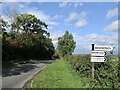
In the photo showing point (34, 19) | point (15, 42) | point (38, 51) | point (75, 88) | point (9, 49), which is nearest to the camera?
point (75, 88)

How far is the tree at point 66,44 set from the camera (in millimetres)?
99000

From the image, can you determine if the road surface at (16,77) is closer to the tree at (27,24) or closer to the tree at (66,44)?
the tree at (27,24)

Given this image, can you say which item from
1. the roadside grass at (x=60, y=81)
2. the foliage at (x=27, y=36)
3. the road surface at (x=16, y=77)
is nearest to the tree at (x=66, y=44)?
the foliage at (x=27, y=36)

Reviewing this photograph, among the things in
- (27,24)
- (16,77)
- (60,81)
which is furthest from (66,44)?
(60,81)

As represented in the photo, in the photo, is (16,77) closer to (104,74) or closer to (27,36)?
(104,74)

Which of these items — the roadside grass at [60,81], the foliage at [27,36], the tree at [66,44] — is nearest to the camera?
the roadside grass at [60,81]

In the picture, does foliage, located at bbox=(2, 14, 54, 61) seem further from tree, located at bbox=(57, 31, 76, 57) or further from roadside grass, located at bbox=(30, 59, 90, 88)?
roadside grass, located at bbox=(30, 59, 90, 88)

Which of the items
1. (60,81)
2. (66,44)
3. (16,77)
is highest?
(66,44)

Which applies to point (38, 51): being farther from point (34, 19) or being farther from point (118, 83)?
point (118, 83)

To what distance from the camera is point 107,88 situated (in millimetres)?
10547

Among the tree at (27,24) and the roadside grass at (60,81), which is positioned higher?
the tree at (27,24)

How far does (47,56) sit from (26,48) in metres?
29.6

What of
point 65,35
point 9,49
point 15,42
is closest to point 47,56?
point 65,35

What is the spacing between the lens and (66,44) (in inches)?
4055
